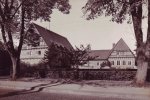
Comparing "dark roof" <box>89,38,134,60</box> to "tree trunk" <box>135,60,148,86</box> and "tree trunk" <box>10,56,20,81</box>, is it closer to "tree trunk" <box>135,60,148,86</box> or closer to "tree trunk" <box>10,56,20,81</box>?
"tree trunk" <box>10,56,20,81</box>

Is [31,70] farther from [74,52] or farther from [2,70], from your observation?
[74,52]

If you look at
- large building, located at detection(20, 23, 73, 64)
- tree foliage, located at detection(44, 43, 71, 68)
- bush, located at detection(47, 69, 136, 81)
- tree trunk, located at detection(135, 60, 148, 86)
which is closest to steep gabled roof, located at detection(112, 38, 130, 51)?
large building, located at detection(20, 23, 73, 64)

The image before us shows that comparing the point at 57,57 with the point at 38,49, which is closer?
the point at 57,57

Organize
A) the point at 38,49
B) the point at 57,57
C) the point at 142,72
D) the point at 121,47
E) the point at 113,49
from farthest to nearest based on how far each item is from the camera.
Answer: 1. the point at 113,49
2. the point at 121,47
3. the point at 38,49
4. the point at 57,57
5. the point at 142,72

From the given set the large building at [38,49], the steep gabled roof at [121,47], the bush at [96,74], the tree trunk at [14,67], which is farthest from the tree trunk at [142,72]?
the steep gabled roof at [121,47]

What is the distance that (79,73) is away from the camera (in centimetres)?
2980

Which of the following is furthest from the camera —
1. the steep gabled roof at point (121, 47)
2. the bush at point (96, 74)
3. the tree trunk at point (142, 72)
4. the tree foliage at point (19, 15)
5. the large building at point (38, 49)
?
the steep gabled roof at point (121, 47)

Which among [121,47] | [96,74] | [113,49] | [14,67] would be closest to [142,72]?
[96,74]

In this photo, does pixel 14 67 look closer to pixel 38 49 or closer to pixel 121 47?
pixel 38 49

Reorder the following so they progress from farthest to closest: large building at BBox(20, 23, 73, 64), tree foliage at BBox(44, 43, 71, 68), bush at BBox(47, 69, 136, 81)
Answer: large building at BBox(20, 23, 73, 64), tree foliage at BBox(44, 43, 71, 68), bush at BBox(47, 69, 136, 81)

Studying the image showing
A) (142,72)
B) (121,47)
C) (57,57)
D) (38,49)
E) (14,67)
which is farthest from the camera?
(121,47)

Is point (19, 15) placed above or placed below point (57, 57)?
above

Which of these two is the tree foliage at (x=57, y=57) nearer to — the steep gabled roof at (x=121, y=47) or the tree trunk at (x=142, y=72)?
the tree trunk at (x=142, y=72)

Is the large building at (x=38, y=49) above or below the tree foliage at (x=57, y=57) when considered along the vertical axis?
above
